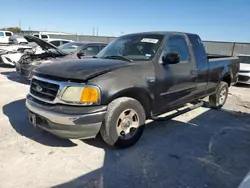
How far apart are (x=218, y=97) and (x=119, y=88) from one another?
3.60 metres

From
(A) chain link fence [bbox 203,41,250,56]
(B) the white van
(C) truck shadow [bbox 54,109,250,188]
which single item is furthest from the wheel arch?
(B) the white van

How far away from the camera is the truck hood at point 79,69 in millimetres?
3311

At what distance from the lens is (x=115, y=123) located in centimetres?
347

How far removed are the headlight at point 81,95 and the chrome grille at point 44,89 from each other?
0.62ft

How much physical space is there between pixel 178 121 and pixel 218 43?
13.8 m

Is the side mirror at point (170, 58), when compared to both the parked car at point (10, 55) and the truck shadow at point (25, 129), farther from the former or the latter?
the parked car at point (10, 55)

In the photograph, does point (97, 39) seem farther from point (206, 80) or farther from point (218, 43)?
point (206, 80)

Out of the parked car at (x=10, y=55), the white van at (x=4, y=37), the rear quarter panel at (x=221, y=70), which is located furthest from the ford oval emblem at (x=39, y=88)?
the white van at (x=4, y=37)

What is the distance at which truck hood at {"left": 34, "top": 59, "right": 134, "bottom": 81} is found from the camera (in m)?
3.31

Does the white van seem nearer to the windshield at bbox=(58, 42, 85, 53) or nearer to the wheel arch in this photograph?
the windshield at bbox=(58, 42, 85, 53)

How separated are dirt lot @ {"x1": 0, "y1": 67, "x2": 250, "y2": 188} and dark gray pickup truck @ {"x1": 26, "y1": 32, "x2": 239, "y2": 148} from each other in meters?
0.35

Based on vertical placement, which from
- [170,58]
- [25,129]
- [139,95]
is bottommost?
[25,129]

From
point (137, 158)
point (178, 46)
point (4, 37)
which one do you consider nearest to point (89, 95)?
point (137, 158)

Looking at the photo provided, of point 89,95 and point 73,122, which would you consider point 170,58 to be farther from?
point 73,122
